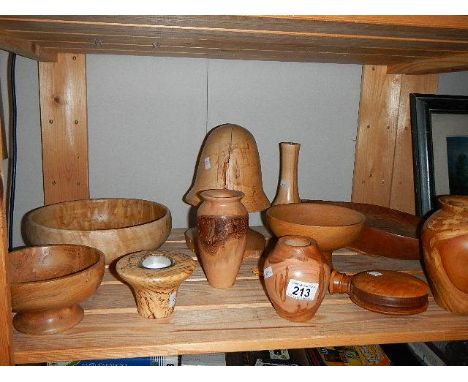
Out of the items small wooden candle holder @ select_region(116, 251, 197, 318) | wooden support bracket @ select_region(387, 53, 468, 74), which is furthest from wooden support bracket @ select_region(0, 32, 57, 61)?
wooden support bracket @ select_region(387, 53, 468, 74)

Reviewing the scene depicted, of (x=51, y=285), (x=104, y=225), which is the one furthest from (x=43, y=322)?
(x=104, y=225)

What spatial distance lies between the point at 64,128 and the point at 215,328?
66 cm

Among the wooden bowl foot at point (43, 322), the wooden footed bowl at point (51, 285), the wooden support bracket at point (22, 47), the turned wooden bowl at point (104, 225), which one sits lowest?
the wooden bowl foot at point (43, 322)

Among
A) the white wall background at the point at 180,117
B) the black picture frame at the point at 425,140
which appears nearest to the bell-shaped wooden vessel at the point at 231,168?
the white wall background at the point at 180,117

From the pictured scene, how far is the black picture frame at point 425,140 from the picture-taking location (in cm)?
109

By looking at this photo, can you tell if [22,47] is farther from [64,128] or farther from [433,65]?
[433,65]

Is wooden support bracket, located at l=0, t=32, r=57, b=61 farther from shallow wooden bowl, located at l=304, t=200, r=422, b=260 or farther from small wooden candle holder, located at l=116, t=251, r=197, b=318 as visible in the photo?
shallow wooden bowl, located at l=304, t=200, r=422, b=260

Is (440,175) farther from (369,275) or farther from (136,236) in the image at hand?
(136,236)

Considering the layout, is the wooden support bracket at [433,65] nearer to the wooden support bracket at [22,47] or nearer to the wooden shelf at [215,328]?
the wooden shelf at [215,328]

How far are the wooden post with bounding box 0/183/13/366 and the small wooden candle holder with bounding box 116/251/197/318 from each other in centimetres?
16

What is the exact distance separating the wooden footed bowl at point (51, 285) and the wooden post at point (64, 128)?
0.37 m

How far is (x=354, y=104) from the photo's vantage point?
1143 millimetres

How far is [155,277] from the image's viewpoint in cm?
62

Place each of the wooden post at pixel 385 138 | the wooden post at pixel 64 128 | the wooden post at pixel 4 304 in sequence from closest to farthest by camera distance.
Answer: the wooden post at pixel 4 304 → the wooden post at pixel 64 128 → the wooden post at pixel 385 138
